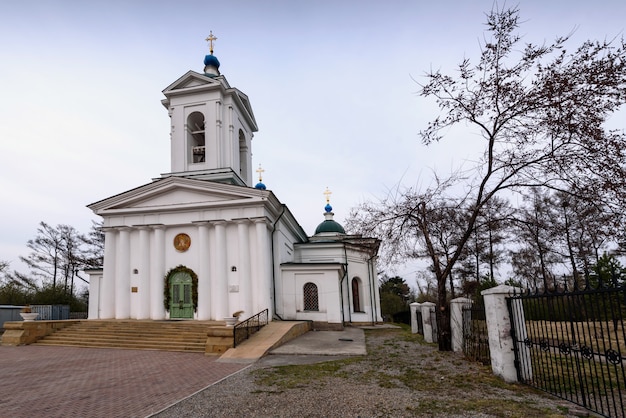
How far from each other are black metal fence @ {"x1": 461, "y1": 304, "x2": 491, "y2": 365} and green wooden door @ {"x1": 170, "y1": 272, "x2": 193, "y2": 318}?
1256 centimetres

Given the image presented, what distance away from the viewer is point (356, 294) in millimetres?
27641

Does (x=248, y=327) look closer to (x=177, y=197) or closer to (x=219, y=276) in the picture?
(x=219, y=276)

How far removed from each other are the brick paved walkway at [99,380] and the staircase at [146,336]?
0.66 m

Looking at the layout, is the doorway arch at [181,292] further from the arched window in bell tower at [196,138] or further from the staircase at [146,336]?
the arched window in bell tower at [196,138]

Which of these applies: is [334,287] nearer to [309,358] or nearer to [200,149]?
[309,358]

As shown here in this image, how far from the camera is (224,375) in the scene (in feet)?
31.9

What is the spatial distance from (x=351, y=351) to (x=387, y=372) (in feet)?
11.6

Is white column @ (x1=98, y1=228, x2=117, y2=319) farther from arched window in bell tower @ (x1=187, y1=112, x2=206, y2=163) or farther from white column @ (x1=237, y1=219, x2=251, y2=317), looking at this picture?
white column @ (x1=237, y1=219, x2=251, y2=317)

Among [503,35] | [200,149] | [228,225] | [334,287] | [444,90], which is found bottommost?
[334,287]

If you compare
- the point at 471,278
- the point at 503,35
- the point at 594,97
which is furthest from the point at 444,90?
the point at 471,278

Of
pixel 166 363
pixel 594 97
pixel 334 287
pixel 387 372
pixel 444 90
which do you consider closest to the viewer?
pixel 594 97

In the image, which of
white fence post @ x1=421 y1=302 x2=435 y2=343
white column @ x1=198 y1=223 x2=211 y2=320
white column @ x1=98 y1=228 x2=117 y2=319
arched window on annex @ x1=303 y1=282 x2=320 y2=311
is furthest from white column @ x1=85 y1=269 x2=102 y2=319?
white fence post @ x1=421 y1=302 x2=435 y2=343

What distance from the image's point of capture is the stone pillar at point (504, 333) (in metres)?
8.11

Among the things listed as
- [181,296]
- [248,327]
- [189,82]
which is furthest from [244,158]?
[248,327]
